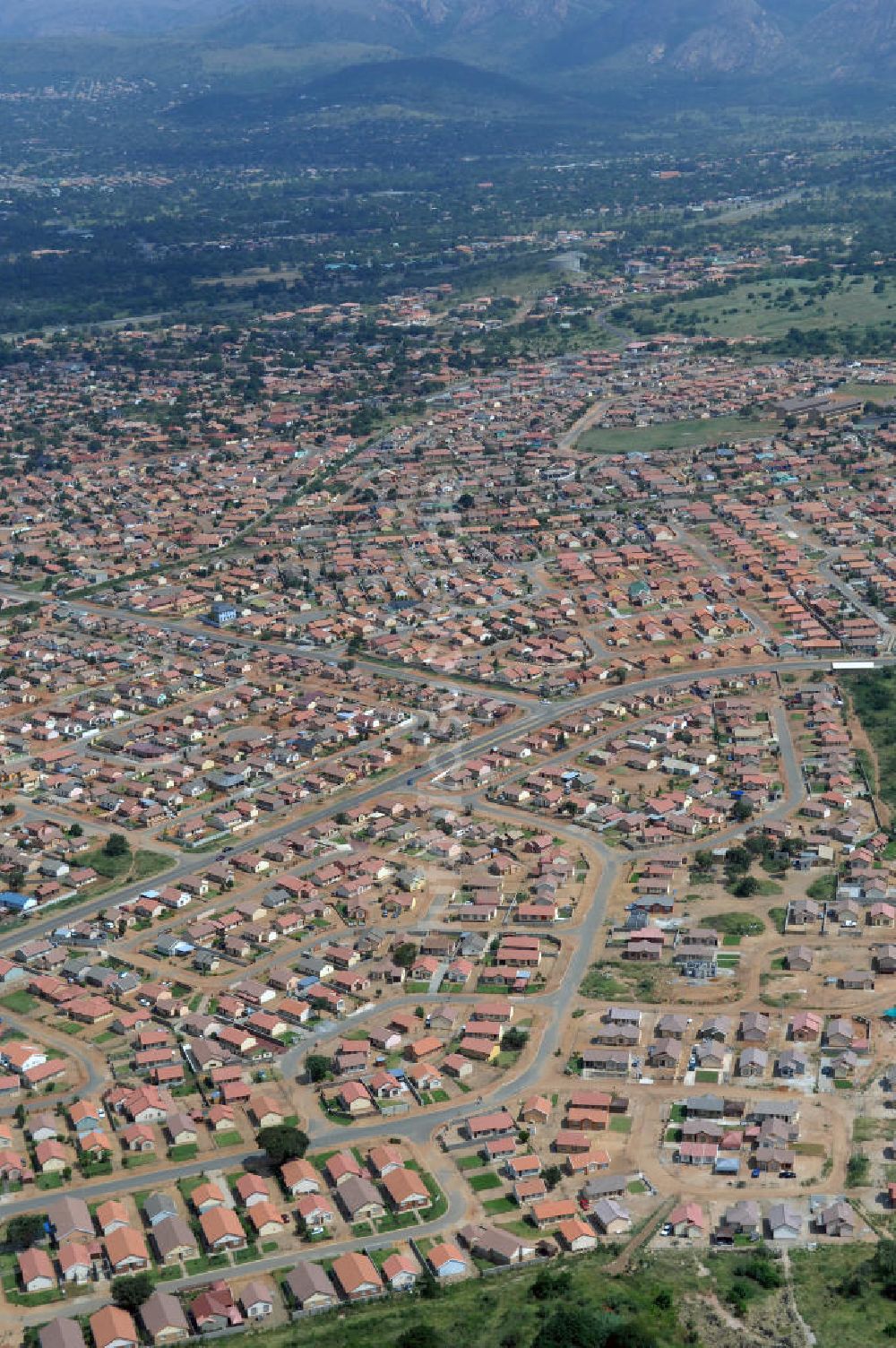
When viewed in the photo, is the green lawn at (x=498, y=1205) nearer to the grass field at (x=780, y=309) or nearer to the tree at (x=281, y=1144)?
the tree at (x=281, y=1144)

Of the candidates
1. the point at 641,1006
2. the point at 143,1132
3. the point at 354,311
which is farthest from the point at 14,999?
the point at 354,311

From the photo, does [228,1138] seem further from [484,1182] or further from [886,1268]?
[886,1268]

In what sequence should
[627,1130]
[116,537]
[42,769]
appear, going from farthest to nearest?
1. [116,537]
2. [42,769]
3. [627,1130]

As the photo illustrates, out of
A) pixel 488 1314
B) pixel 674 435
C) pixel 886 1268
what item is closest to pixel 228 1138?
pixel 488 1314

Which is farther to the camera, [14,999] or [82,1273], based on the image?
[14,999]

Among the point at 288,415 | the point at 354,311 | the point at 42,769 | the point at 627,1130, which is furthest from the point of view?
the point at 354,311

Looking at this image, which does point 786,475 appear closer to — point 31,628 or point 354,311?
point 31,628
